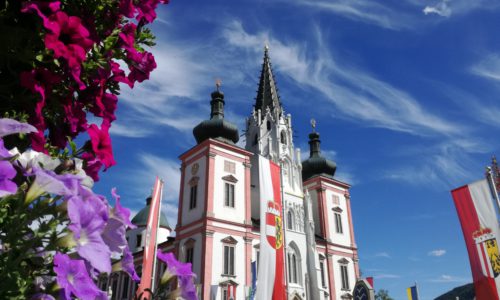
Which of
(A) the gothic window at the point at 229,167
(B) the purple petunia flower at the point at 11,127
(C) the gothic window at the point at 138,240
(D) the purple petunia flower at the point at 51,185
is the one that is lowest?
(D) the purple petunia flower at the point at 51,185

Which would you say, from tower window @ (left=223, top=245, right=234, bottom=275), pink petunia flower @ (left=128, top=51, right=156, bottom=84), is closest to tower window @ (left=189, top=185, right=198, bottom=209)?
tower window @ (left=223, top=245, right=234, bottom=275)

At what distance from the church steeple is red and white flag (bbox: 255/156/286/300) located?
68.0ft

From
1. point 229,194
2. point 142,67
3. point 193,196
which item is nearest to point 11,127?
point 142,67

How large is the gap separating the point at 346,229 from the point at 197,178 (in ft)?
52.6

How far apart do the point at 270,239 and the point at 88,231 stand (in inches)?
607

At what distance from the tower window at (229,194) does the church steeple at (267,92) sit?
36.9 feet

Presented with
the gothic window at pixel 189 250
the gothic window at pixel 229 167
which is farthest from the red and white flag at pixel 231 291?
the gothic window at pixel 229 167

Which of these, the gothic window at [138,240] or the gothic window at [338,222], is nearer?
the gothic window at [338,222]

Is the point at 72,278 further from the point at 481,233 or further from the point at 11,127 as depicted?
the point at 481,233

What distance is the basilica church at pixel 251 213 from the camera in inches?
1025

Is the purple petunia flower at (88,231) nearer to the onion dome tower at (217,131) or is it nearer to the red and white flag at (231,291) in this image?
the red and white flag at (231,291)

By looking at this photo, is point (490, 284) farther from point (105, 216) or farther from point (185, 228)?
point (185, 228)

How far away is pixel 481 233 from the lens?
472 inches

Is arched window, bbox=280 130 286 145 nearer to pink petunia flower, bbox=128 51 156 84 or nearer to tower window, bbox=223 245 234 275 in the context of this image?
tower window, bbox=223 245 234 275
